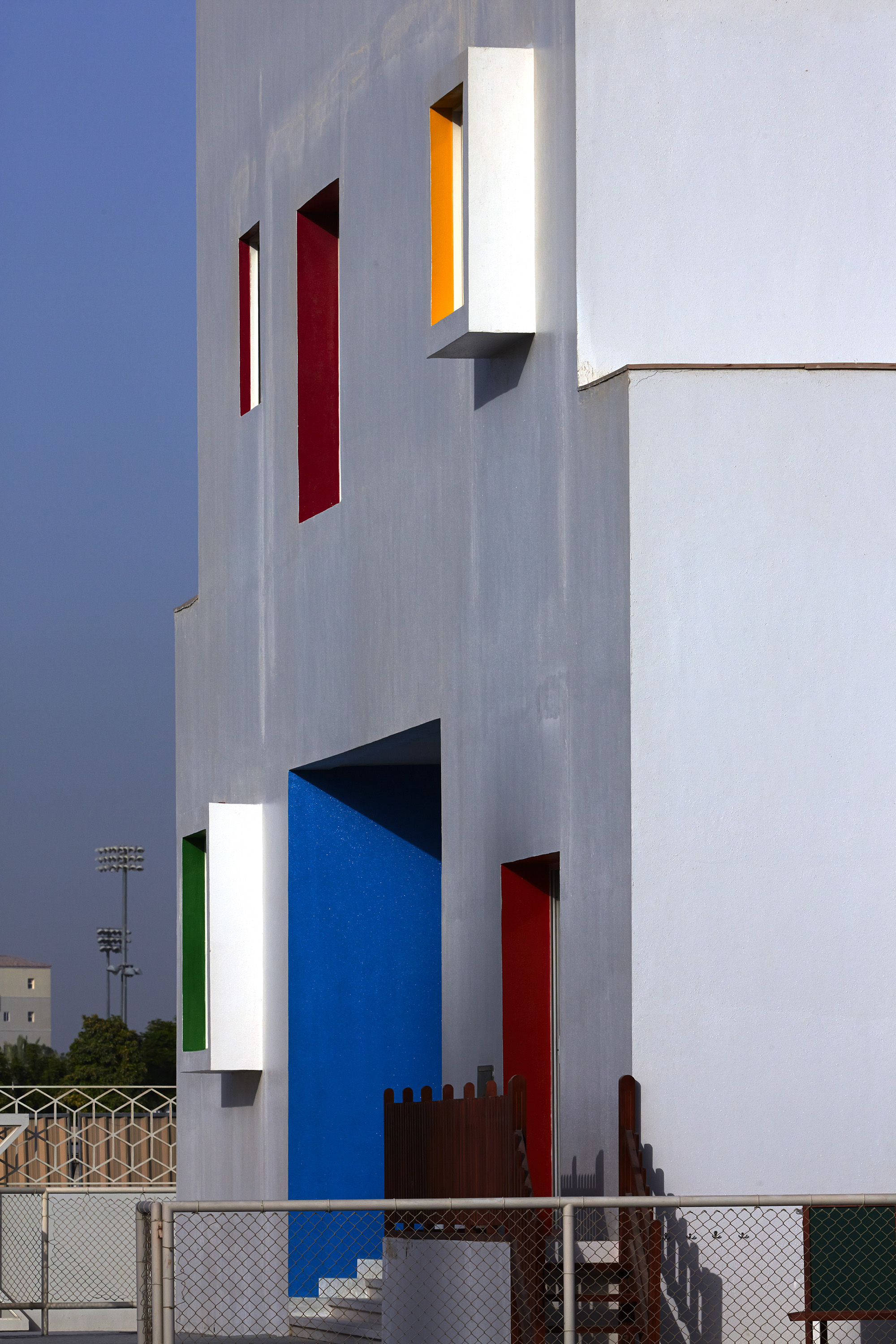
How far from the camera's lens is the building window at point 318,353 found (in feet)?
57.1

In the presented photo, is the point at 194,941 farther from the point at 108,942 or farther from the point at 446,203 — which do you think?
the point at 108,942

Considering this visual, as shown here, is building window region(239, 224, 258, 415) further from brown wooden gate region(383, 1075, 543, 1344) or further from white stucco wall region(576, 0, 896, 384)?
brown wooden gate region(383, 1075, 543, 1344)

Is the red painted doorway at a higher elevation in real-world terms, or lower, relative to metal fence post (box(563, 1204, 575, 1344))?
higher

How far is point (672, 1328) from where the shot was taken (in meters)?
10.9

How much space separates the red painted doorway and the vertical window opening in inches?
143

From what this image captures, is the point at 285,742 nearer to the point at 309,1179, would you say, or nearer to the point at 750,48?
the point at 309,1179

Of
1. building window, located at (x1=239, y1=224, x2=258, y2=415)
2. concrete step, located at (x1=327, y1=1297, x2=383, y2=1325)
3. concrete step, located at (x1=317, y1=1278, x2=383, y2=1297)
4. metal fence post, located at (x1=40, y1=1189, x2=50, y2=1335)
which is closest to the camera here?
concrete step, located at (x1=327, y1=1297, x2=383, y2=1325)

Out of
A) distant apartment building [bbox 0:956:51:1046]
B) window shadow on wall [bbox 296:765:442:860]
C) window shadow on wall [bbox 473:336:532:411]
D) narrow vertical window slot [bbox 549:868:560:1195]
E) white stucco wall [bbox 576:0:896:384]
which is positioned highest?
white stucco wall [bbox 576:0:896:384]

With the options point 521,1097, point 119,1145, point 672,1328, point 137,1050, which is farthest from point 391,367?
point 137,1050

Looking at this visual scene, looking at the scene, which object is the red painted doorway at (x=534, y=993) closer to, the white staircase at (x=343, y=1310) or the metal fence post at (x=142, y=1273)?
the white staircase at (x=343, y=1310)

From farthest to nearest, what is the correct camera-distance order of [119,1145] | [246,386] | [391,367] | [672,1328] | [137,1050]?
1. [137,1050]
2. [119,1145]
3. [246,386]
4. [391,367]
5. [672,1328]

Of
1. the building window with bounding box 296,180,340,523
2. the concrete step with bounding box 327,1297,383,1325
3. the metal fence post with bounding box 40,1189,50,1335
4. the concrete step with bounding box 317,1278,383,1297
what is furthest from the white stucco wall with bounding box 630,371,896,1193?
the metal fence post with bounding box 40,1189,50,1335

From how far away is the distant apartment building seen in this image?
155750mm

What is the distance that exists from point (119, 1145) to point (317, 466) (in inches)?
483
